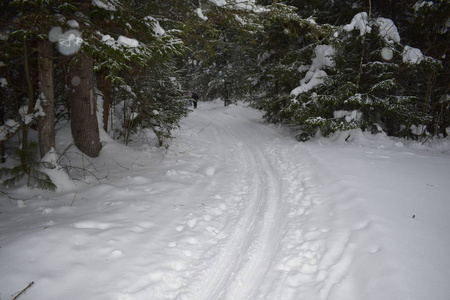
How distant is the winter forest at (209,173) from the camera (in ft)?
9.82

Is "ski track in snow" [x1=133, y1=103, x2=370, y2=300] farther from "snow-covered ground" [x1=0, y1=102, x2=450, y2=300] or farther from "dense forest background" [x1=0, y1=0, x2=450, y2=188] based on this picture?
"dense forest background" [x1=0, y1=0, x2=450, y2=188]

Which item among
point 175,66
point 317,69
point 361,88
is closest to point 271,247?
point 361,88

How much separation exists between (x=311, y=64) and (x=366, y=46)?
2233mm

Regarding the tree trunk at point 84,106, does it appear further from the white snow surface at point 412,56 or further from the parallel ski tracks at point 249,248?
the white snow surface at point 412,56

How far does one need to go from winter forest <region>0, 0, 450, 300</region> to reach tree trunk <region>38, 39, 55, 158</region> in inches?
1.2

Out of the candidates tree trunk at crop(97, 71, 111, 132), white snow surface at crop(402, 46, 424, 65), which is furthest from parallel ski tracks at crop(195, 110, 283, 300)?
white snow surface at crop(402, 46, 424, 65)

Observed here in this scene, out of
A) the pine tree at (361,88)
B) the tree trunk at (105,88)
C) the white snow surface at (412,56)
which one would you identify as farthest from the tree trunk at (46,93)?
the white snow surface at (412,56)

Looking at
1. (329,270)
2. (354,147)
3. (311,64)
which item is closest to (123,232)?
(329,270)

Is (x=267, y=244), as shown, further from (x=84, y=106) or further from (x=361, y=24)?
(x=361, y=24)

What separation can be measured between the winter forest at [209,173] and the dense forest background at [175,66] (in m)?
0.06

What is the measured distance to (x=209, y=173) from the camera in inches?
275

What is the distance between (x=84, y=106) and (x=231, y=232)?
212 inches

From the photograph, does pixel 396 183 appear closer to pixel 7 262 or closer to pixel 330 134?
pixel 330 134

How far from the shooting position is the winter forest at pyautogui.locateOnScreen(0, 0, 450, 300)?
2.99 metres
